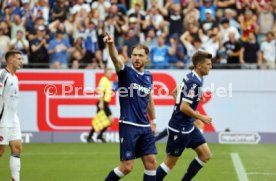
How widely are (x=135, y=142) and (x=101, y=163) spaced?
6024 mm

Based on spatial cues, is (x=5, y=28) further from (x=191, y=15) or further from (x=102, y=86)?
(x=191, y=15)

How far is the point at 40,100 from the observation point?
22.8 m

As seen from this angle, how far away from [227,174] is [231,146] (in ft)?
21.9

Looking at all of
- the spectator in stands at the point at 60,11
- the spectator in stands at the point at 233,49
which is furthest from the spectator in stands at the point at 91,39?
the spectator in stands at the point at 233,49

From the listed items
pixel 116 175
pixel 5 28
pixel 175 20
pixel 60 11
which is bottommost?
pixel 116 175

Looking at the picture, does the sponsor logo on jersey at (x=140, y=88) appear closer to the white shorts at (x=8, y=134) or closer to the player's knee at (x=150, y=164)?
the player's knee at (x=150, y=164)

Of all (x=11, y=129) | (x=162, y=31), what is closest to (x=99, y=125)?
(x=162, y=31)

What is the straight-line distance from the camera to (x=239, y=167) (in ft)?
54.1

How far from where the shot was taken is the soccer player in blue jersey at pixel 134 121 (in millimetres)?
11406

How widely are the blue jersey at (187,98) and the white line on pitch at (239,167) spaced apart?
2.38 metres

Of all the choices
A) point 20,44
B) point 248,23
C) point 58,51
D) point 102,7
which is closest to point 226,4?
point 248,23

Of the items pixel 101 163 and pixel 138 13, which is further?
pixel 138 13

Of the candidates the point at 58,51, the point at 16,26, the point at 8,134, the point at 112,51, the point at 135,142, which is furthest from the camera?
the point at 16,26

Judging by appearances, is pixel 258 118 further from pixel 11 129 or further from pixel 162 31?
pixel 11 129
